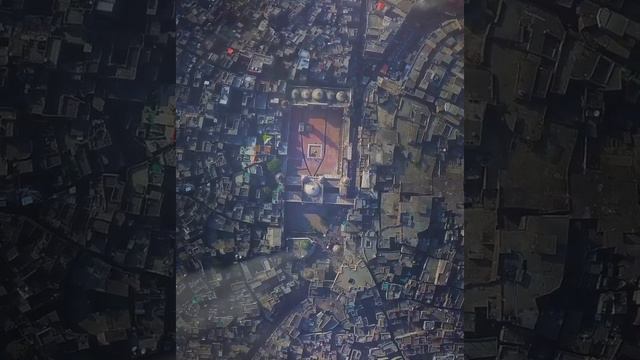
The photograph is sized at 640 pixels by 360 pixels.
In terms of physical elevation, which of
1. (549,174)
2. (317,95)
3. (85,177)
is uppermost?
(317,95)

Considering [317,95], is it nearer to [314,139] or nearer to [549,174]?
[314,139]

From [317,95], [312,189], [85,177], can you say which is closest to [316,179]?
[312,189]

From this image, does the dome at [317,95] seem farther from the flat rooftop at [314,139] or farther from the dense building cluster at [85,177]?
the dense building cluster at [85,177]

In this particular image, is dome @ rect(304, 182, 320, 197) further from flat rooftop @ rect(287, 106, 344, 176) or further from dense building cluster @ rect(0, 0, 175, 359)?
dense building cluster @ rect(0, 0, 175, 359)

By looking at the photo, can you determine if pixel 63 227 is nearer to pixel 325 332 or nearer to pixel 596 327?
pixel 325 332

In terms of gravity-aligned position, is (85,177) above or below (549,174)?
below

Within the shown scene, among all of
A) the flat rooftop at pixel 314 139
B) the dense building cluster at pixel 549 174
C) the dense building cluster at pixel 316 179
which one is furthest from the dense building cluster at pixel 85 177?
the dense building cluster at pixel 549 174
